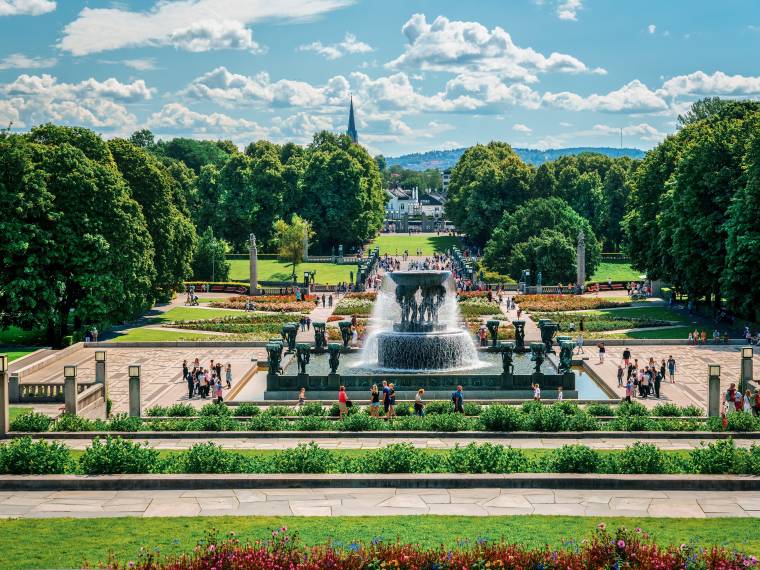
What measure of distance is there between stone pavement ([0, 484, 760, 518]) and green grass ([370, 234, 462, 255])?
9772 cm

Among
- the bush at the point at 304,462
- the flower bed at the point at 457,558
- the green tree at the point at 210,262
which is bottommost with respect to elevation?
the bush at the point at 304,462

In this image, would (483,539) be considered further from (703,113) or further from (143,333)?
(703,113)

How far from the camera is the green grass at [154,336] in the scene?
174 ft

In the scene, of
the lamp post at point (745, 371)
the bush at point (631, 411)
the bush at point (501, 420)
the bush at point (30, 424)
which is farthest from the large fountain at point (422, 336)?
the bush at point (30, 424)

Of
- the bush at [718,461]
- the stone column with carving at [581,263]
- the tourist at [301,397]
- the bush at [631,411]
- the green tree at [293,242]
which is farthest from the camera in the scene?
the green tree at [293,242]

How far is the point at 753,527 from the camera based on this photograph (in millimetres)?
16641

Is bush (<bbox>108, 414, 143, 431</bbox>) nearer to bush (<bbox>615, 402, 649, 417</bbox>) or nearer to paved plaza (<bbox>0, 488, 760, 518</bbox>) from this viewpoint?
paved plaza (<bbox>0, 488, 760, 518</bbox>)

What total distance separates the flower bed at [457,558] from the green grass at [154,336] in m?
39.6

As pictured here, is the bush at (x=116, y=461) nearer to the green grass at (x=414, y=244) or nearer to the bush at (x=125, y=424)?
the bush at (x=125, y=424)

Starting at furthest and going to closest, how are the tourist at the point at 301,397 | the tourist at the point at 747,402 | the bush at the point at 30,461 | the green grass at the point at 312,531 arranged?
the tourist at the point at 301,397
the tourist at the point at 747,402
the bush at the point at 30,461
the green grass at the point at 312,531

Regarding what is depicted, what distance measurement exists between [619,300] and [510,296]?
28.3 ft

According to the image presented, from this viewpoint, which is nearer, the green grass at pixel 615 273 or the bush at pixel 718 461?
the bush at pixel 718 461

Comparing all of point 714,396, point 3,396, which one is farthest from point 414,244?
point 3,396

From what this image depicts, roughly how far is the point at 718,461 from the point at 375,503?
24.3ft
